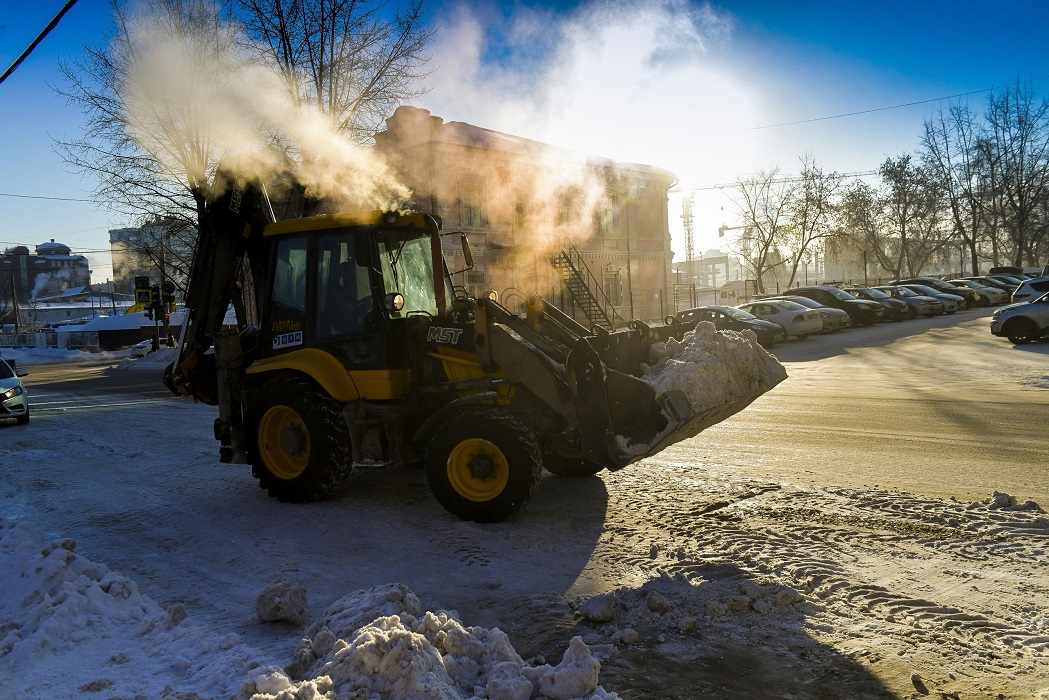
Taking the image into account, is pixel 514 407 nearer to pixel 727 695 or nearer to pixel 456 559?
pixel 456 559

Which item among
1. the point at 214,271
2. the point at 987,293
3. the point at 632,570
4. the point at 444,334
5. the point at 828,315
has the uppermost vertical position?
the point at 214,271

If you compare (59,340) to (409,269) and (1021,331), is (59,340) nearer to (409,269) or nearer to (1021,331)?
(409,269)

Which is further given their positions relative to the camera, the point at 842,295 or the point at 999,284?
the point at 999,284

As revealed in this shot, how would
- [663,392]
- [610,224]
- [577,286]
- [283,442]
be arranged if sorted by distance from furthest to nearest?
[610,224]
[577,286]
[283,442]
[663,392]

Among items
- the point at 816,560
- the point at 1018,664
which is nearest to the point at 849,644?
the point at 1018,664

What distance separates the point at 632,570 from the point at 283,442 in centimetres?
401

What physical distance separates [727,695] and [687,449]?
5783 mm

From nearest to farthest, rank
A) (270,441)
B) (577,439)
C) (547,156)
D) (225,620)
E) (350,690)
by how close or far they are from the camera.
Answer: (350,690) → (225,620) → (577,439) → (270,441) → (547,156)

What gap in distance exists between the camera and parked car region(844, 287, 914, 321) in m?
32.1

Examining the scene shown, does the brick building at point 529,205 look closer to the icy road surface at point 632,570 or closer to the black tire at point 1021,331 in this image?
the icy road surface at point 632,570

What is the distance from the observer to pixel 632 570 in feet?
17.2

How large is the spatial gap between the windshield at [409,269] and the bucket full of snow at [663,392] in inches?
75.7

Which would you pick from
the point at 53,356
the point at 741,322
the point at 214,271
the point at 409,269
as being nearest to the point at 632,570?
the point at 409,269

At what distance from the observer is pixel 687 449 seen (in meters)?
9.26
